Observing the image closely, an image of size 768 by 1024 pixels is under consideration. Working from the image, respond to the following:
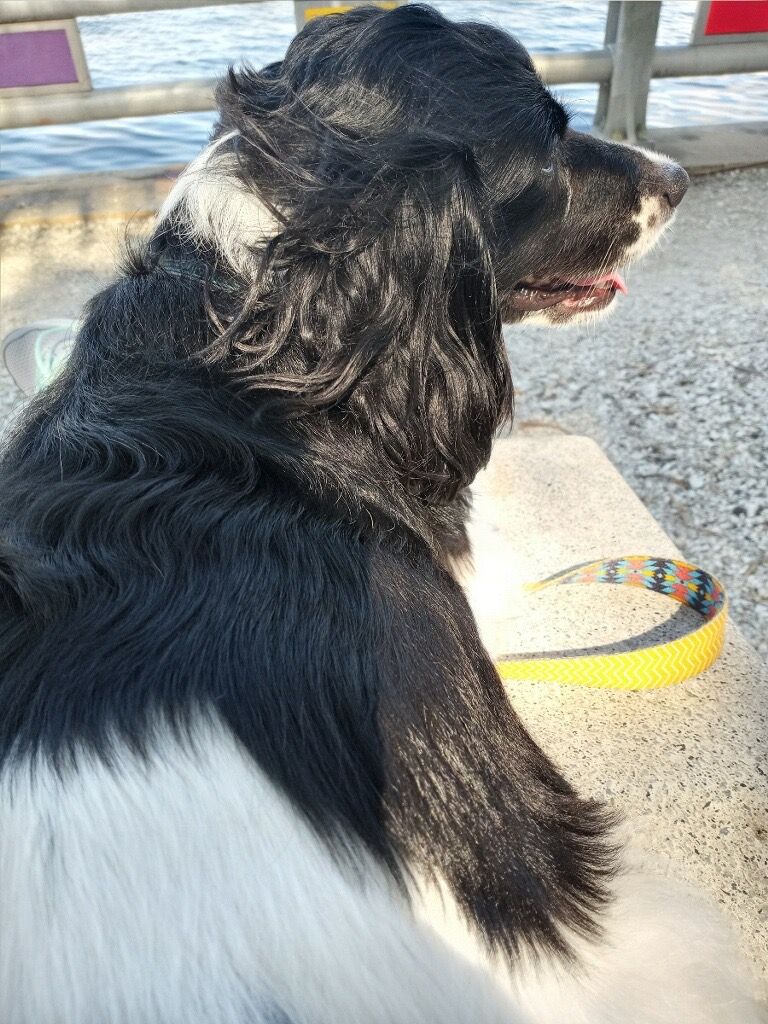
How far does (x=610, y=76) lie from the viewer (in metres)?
5.66

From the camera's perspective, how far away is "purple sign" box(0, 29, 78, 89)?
5.34m

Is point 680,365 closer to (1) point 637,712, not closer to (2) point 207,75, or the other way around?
(1) point 637,712

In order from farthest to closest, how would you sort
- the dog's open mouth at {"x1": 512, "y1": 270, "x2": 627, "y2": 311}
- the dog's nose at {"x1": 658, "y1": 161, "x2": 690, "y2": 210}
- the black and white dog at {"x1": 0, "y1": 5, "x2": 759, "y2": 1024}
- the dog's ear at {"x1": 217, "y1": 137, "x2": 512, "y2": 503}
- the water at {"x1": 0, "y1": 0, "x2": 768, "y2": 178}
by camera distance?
the water at {"x1": 0, "y1": 0, "x2": 768, "y2": 178} < the dog's nose at {"x1": 658, "y1": 161, "x2": 690, "y2": 210} < the dog's open mouth at {"x1": 512, "y1": 270, "x2": 627, "y2": 311} < the dog's ear at {"x1": 217, "y1": 137, "x2": 512, "y2": 503} < the black and white dog at {"x1": 0, "y1": 5, "x2": 759, "y2": 1024}

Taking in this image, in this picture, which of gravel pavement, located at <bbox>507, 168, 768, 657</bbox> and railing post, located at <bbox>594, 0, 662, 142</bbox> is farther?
railing post, located at <bbox>594, 0, 662, 142</bbox>

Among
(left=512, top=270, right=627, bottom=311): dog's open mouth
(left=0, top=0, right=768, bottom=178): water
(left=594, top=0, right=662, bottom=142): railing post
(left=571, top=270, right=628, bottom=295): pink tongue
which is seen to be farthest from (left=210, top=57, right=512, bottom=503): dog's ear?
(left=0, top=0, right=768, bottom=178): water

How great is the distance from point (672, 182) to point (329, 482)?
1.20 m

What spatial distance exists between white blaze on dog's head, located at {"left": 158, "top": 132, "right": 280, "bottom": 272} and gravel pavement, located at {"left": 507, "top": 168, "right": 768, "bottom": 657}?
145 cm

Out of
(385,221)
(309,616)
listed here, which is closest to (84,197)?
(385,221)

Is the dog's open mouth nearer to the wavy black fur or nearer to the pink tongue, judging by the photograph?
the pink tongue

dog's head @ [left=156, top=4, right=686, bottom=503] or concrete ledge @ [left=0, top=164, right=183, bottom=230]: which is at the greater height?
dog's head @ [left=156, top=4, right=686, bottom=503]

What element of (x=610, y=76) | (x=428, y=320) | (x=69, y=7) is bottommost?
(x=610, y=76)

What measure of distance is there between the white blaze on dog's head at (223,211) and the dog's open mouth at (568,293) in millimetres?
577

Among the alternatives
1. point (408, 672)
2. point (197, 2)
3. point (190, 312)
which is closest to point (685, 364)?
point (190, 312)

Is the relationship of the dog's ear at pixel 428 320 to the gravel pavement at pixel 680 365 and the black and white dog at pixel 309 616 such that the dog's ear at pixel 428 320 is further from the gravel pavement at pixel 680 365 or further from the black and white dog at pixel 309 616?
the gravel pavement at pixel 680 365
